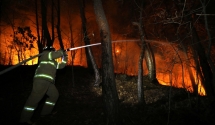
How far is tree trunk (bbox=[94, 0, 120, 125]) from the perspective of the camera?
5549 mm

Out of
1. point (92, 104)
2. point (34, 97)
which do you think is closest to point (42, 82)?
point (34, 97)

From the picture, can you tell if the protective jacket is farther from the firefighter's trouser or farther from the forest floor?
the forest floor

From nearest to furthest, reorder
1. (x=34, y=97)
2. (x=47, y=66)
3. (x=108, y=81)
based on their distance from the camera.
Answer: (x=108, y=81), (x=34, y=97), (x=47, y=66)

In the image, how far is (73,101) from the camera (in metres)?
9.21

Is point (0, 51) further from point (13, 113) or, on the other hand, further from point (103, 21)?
point (103, 21)

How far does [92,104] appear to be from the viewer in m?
9.07

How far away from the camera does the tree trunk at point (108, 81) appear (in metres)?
5.55

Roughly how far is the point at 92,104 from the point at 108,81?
3.82m

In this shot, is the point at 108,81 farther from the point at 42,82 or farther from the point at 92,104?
the point at 92,104

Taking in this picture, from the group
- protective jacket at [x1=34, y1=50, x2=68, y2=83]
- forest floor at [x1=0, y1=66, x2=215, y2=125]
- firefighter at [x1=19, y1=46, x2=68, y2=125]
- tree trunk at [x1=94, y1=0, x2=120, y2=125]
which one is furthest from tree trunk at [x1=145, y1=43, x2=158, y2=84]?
protective jacket at [x1=34, y1=50, x2=68, y2=83]

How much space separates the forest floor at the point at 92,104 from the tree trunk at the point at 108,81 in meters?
0.36

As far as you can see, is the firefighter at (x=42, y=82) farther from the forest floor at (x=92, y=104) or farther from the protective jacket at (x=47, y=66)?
the forest floor at (x=92, y=104)

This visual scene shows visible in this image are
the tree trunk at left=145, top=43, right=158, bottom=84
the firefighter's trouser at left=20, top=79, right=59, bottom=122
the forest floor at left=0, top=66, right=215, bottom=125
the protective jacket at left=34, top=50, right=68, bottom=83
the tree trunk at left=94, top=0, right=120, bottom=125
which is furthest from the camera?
the tree trunk at left=145, top=43, right=158, bottom=84

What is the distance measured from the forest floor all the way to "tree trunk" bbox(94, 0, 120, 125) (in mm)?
357
